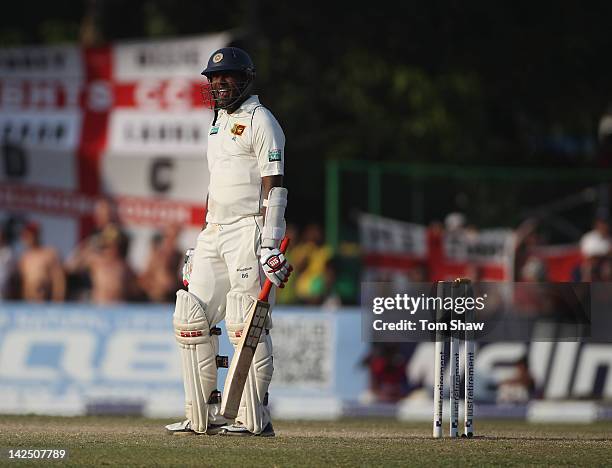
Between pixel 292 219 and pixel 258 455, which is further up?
pixel 292 219

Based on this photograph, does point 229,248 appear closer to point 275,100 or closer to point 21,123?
point 21,123

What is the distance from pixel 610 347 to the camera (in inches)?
573

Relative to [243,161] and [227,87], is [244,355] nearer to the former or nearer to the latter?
[243,161]

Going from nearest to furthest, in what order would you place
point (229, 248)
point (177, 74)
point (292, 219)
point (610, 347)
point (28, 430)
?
point (229, 248), point (28, 430), point (610, 347), point (177, 74), point (292, 219)

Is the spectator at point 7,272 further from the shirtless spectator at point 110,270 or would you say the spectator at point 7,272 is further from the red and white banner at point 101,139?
the shirtless spectator at point 110,270

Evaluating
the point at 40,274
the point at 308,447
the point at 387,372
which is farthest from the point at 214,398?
the point at 40,274

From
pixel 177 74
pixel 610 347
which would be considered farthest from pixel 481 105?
pixel 610 347

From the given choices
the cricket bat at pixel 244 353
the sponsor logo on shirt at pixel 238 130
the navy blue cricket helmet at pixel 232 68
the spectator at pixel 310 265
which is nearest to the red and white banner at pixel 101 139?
the spectator at pixel 310 265

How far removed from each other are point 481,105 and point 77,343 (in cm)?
1152

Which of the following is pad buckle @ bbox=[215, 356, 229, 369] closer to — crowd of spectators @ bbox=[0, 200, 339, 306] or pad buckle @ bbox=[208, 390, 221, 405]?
pad buckle @ bbox=[208, 390, 221, 405]

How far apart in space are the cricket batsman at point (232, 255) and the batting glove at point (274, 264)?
0.43ft

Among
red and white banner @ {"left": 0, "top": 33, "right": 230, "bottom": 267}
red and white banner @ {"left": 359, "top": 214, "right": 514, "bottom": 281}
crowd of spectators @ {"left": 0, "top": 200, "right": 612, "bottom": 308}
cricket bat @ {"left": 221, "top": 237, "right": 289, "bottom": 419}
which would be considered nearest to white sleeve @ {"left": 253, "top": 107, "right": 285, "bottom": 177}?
cricket bat @ {"left": 221, "top": 237, "right": 289, "bottom": 419}

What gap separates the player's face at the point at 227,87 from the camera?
898 cm

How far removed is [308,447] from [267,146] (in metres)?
1.78
